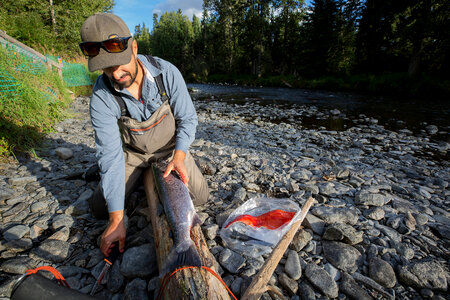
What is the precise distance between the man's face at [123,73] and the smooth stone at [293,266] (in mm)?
2500

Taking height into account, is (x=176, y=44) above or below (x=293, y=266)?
above

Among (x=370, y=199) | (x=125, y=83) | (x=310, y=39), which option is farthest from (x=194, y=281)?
(x=310, y=39)

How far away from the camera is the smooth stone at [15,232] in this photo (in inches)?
90.4

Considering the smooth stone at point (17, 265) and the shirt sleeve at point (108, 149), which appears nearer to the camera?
the smooth stone at point (17, 265)

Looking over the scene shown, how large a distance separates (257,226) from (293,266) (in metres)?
0.57

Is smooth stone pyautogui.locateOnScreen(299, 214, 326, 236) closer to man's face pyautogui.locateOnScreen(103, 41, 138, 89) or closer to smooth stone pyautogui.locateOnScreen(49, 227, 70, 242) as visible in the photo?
man's face pyautogui.locateOnScreen(103, 41, 138, 89)

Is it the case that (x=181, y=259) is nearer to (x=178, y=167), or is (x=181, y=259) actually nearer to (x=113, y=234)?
(x=113, y=234)

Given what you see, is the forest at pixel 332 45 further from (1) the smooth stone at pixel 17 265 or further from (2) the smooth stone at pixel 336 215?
(1) the smooth stone at pixel 17 265

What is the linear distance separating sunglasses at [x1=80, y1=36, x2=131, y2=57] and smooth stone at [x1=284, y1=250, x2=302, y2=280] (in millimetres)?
2678

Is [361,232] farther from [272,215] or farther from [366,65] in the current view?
[366,65]

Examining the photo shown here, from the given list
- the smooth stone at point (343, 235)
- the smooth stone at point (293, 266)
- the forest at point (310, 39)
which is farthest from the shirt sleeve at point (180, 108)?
the forest at point (310, 39)

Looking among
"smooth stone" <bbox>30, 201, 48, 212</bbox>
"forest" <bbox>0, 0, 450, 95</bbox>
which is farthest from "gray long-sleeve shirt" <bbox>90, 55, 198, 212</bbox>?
"forest" <bbox>0, 0, 450, 95</bbox>

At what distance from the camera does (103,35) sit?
214cm

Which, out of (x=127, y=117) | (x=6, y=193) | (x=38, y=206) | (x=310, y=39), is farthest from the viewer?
(x=310, y=39)
